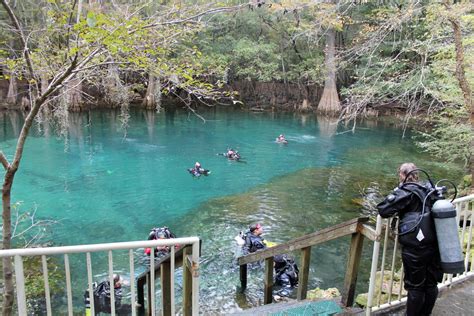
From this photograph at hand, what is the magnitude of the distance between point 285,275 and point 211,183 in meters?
7.13

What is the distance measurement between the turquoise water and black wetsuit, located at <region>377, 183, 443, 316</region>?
156 inches

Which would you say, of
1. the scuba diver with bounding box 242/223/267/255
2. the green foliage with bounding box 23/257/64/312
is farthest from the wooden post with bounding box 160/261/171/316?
the scuba diver with bounding box 242/223/267/255

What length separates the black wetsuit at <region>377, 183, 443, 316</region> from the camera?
3.11 m

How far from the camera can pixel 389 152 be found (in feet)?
65.0

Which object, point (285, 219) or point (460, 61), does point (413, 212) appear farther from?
point (285, 219)

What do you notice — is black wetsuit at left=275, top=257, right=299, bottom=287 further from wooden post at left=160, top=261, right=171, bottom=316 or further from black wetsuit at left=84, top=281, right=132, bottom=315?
wooden post at left=160, top=261, right=171, bottom=316

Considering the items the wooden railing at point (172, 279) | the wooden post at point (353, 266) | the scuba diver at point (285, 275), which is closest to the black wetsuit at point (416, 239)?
the wooden post at point (353, 266)

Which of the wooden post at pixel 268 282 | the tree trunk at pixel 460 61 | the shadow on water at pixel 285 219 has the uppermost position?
the tree trunk at pixel 460 61

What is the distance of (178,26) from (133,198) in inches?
336

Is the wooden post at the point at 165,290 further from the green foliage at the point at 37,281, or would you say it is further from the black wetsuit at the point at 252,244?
the black wetsuit at the point at 252,244

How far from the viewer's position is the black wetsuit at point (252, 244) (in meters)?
7.89

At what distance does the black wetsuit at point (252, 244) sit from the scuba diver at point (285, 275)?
53cm

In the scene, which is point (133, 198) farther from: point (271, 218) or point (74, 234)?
point (271, 218)

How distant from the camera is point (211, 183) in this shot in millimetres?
14039
